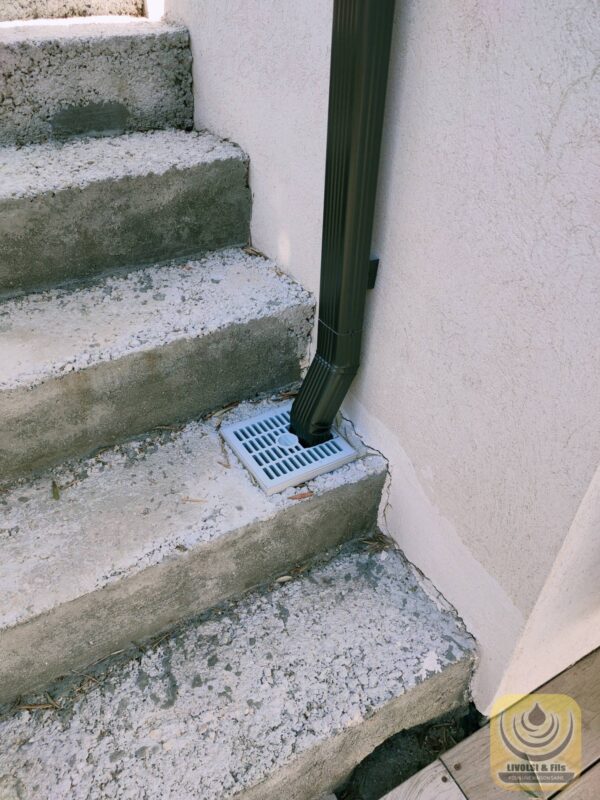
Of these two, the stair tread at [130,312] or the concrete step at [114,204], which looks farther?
the concrete step at [114,204]

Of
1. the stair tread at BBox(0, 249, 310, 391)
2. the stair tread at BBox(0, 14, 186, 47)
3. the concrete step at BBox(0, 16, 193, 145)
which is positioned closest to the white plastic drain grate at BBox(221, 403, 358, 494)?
the stair tread at BBox(0, 249, 310, 391)

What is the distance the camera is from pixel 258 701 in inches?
47.0

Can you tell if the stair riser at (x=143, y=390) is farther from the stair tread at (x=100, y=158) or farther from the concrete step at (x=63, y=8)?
the concrete step at (x=63, y=8)

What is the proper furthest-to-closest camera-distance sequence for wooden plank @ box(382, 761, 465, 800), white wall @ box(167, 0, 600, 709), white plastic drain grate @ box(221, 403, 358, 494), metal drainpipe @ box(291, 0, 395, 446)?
1. white plastic drain grate @ box(221, 403, 358, 494)
2. wooden plank @ box(382, 761, 465, 800)
3. metal drainpipe @ box(291, 0, 395, 446)
4. white wall @ box(167, 0, 600, 709)

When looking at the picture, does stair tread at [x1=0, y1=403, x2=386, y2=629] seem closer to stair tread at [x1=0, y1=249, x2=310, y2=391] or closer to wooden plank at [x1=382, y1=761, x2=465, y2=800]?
stair tread at [x1=0, y1=249, x2=310, y2=391]

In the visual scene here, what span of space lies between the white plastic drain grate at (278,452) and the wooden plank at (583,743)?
687 mm

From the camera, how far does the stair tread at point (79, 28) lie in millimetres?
1613

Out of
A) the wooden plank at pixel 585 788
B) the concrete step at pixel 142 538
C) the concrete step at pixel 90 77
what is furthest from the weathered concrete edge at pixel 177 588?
the concrete step at pixel 90 77

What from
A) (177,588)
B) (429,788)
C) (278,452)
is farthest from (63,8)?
(429,788)

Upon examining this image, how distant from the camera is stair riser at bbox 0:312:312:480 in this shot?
1.30 m

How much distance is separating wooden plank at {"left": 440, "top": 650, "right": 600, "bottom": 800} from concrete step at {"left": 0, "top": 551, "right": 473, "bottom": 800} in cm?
9

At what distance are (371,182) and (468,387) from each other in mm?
416

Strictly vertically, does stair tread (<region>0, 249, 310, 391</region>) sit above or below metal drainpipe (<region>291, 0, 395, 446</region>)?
below

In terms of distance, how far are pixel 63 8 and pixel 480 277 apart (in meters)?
1.67
